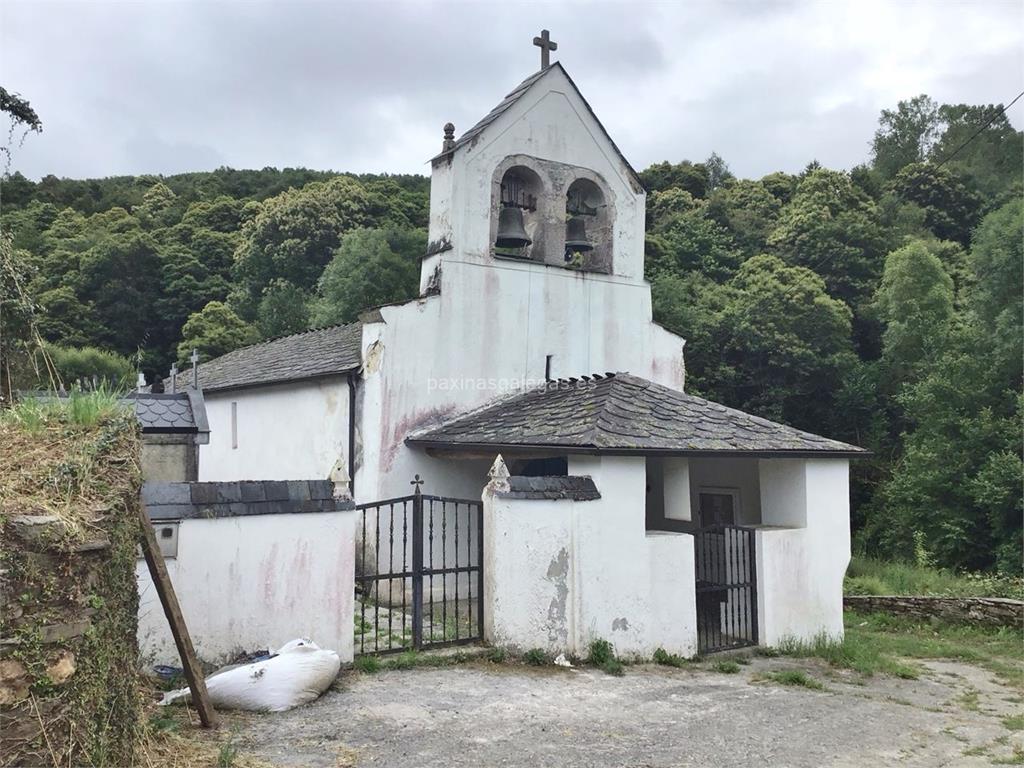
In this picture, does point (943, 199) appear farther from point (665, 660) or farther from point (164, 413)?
point (164, 413)

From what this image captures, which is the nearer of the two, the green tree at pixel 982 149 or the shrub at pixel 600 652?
the shrub at pixel 600 652

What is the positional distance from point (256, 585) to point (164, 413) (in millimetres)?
6531

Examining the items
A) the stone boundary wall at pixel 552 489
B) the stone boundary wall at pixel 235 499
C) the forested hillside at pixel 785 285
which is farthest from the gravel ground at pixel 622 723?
the forested hillside at pixel 785 285

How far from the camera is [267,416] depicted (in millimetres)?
14617

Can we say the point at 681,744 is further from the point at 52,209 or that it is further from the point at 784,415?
the point at 52,209

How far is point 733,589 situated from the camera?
10430mm

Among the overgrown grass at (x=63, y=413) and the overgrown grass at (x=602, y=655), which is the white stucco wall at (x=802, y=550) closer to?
the overgrown grass at (x=602, y=655)

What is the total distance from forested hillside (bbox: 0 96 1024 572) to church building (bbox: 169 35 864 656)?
8.32 metres

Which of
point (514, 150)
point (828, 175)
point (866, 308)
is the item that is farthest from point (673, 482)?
point (828, 175)

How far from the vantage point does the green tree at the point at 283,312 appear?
35.8 m

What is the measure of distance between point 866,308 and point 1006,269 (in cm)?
772

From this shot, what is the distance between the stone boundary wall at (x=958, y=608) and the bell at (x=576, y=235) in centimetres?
849

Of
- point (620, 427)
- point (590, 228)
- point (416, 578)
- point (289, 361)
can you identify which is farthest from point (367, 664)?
point (590, 228)

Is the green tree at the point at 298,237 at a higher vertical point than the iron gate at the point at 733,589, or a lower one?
higher
